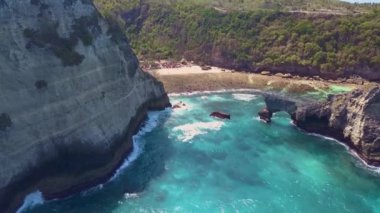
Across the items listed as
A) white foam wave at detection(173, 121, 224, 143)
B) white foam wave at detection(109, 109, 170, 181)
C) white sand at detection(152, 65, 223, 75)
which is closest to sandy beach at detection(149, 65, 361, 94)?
white sand at detection(152, 65, 223, 75)

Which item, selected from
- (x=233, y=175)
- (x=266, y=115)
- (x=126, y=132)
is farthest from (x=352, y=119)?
(x=126, y=132)

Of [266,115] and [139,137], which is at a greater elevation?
[266,115]

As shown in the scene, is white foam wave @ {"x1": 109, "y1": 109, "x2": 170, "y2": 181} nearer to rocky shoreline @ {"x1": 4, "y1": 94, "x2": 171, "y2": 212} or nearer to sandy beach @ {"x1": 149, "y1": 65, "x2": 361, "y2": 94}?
rocky shoreline @ {"x1": 4, "y1": 94, "x2": 171, "y2": 212}

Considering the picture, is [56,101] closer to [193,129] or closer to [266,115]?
[193,129]

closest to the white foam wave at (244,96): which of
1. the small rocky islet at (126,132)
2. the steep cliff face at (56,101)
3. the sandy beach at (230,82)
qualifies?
the small rocky islet at (126,132)

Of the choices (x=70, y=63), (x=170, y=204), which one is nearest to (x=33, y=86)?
(x=70, y=63)

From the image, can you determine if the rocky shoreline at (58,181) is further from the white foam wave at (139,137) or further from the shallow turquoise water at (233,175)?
the shallow turquoise water at (233,175)

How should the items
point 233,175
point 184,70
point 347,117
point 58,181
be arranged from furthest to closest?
point 184,70 → point 347,117 → point 233,175 → point 58,181

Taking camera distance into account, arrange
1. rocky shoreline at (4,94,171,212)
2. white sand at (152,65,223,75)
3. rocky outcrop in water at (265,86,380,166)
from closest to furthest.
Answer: rocky shoreline at (4,94,171,212)
rocky outcrop in water at (265,86,380,166)
white sand at (152,65,223,75)
